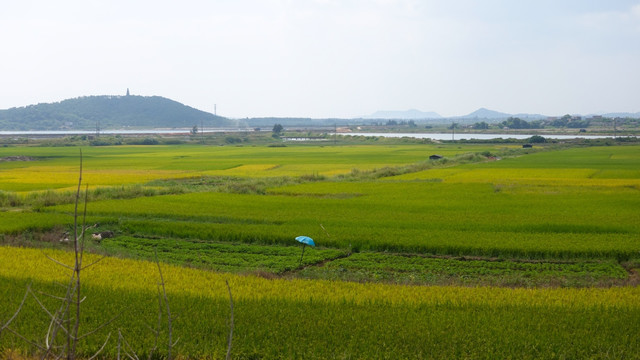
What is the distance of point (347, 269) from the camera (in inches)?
564

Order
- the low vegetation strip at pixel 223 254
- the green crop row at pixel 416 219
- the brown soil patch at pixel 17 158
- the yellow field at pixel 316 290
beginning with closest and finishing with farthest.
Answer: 1. the yellow field at pixel 316 290
2. the low vegetation strip at pixel 223 254
3. the green crop row at pixel 416 219
4. the brown soil patch at pixel 17 158

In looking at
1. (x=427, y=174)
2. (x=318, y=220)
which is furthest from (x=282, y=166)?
(x=318, y=220)

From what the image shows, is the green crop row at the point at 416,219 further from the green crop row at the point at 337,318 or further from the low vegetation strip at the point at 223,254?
the green crop row at the point at 337,318

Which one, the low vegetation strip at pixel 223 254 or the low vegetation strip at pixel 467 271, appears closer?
the low vegetation strip at pixel 467 271

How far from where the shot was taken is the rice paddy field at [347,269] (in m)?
8.55

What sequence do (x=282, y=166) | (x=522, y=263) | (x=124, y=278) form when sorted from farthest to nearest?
(x=282, y=166), (x=522, y=263), (x=124, y=278)

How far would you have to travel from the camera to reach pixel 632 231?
18031 mm

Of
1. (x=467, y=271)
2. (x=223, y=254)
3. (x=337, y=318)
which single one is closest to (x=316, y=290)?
(x=337, y=318)

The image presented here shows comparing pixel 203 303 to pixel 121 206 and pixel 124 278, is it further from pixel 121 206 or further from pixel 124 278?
pixel 121 206

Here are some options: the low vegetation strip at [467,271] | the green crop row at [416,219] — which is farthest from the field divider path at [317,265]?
the green crop row at [416,219]

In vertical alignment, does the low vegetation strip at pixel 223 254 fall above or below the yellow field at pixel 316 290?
below

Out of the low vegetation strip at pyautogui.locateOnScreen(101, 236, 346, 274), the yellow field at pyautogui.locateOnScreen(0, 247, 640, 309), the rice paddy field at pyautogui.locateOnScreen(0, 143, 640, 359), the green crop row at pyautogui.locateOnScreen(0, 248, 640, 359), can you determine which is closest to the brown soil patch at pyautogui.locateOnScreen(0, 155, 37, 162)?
the rice paddy field at pyautogui.locateOnScreen(0, 143, 640, 359)

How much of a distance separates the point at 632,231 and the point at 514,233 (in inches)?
153

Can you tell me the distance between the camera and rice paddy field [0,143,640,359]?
8.55 metres
